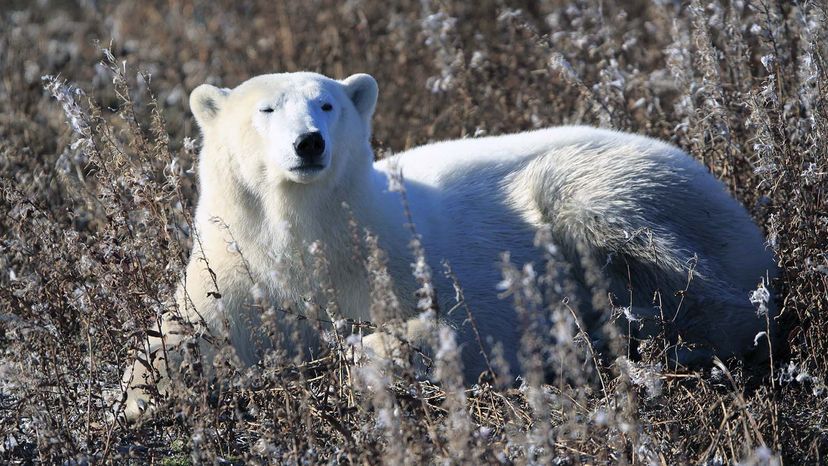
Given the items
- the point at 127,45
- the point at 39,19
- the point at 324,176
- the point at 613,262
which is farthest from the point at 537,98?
the point at 39,19

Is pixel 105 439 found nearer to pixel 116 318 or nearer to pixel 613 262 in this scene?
pixel 116 318

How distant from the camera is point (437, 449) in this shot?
291 cm

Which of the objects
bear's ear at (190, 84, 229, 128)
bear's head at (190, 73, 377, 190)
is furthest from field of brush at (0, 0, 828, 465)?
bear's head at (190, 73, 377, 190)

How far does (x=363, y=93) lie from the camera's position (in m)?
4.34

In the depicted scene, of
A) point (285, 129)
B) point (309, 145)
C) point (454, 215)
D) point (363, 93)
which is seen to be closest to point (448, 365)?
point (309, 145)

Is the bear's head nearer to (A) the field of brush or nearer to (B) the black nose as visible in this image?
(B) the black nose

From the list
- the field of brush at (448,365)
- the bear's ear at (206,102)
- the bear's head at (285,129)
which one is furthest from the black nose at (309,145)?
the bear's ear at (206,102)

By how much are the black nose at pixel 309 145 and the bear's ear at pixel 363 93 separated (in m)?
0.62

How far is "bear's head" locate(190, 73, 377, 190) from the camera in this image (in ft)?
12.3

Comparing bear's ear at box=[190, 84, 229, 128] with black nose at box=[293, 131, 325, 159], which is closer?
black nose at box=[293, 131, 325, 159]

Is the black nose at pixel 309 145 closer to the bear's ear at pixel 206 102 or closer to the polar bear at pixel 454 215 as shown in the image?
the polar bear at pixel 454 215

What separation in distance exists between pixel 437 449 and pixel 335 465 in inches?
12.6

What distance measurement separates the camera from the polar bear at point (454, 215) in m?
3.92

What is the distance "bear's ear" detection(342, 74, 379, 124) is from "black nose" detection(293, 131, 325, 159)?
0.62 m
